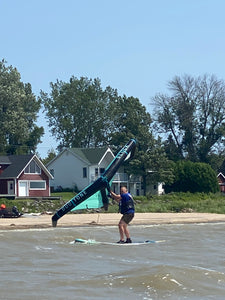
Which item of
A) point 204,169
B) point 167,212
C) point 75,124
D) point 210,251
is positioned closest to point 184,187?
point 204,169

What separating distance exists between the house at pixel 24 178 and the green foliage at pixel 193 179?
1374 centimetres

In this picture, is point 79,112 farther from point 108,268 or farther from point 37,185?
point 108,268

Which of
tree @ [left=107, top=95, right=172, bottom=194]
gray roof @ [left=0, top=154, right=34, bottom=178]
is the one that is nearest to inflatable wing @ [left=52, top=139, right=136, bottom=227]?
gray roof @ [left=0, top=154, right=34, bottom=178]

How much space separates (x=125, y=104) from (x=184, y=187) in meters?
14.7

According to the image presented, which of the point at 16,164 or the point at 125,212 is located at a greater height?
the point at 16,164

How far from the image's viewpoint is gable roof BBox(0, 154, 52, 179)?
59938 mm

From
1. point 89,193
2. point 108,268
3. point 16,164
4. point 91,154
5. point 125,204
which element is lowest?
point 108,268

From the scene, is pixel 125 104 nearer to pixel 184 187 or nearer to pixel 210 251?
pixel 184 187

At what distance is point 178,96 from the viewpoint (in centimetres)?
7744

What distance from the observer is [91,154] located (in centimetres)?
6869

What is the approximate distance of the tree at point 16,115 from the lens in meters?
70.5

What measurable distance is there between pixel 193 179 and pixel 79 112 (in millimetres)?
19653

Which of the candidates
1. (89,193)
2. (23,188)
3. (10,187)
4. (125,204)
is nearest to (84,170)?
(23,188)

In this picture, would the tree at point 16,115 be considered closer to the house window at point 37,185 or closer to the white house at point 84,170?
the white house at point 84,170
